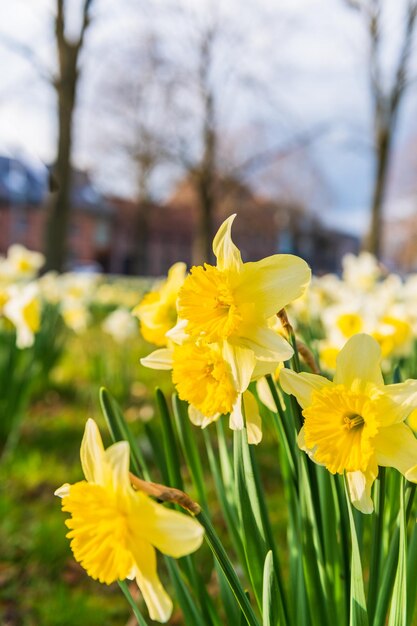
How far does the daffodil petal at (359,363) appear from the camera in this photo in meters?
0.63

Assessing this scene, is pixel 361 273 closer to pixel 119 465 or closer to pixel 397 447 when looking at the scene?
pixel 397 447

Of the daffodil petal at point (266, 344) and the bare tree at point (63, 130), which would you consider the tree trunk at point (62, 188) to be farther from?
the daffodil petal at point (266, 344)

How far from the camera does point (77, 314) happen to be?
126 inches

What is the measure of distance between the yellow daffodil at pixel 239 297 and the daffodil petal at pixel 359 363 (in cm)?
7

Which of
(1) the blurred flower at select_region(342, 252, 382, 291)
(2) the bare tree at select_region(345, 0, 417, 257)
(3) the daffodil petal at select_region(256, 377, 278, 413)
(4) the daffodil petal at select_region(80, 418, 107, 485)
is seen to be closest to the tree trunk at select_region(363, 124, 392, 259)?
(2) the bare tree at select_region(345, 0, 417, 257)

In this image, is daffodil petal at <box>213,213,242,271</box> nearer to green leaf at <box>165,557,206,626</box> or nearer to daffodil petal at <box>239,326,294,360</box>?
daffodil petal at <box>239,326,294,360</box>

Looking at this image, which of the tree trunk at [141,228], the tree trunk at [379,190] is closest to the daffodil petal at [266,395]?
the tree trunk at [379,190]

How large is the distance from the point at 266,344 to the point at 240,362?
0.03m

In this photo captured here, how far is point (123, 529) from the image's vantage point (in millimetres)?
492

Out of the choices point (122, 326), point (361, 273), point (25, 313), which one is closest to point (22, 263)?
point (122, 326)

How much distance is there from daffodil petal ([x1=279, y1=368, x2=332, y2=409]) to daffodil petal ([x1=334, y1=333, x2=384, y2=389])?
31mm

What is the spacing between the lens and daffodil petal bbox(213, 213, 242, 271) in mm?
654

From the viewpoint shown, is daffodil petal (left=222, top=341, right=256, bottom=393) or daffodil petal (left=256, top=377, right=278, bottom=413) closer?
daffodil petal (left=222, top=341, right=256, bottom=393)

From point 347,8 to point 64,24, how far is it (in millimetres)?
5371
